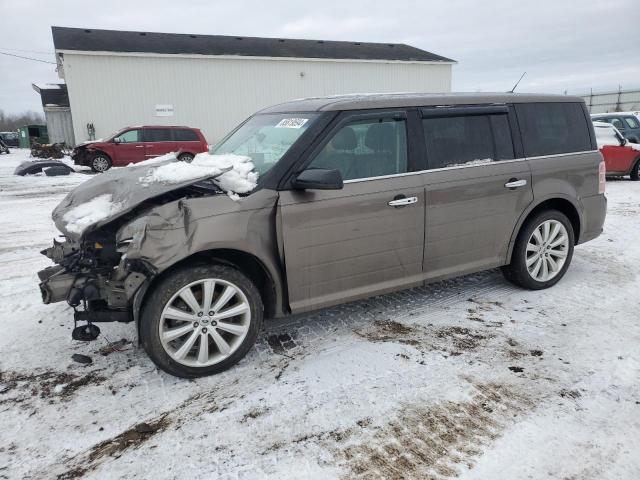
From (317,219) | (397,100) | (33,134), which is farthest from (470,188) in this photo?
(33,134)

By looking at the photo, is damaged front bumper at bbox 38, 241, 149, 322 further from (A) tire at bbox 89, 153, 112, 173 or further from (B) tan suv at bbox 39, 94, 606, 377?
(A) tire at bbox 89, 153, 112, 173

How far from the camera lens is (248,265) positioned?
3334mm

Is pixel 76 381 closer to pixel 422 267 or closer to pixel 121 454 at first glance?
pixel 121 454

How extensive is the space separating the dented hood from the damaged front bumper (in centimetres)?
19

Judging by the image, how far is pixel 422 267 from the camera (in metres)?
3.84

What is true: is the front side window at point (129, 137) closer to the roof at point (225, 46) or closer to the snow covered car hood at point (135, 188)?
the roof at point (225, 46)

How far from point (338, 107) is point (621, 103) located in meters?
45.5

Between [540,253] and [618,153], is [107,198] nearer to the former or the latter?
[540,253]

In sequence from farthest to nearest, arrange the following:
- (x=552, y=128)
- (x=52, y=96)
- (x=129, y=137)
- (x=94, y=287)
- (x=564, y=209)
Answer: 1. (x=52, y=96)
2. (x=129, y=137)
3. (x=564, y=209)
4. (x=552, y=128)
5. (x=94, y=287)

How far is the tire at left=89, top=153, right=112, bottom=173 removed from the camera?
16.5 metres

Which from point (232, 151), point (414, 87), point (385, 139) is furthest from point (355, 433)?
point (414, 87)

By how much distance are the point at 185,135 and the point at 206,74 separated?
9.24 metres

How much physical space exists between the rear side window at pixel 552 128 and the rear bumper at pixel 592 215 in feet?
1.70

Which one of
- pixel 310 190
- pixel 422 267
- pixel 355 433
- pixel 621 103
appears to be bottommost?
pixel 355 433
